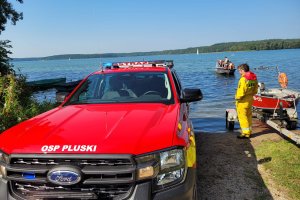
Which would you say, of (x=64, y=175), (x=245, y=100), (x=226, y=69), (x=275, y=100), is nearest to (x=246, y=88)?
(x=245, y=100)

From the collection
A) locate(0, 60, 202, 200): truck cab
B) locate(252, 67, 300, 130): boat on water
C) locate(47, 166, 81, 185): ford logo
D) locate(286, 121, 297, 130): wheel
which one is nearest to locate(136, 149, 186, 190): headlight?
locate(0, 60, 202, 200): truck cab

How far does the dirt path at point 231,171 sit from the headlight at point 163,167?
1959 mm

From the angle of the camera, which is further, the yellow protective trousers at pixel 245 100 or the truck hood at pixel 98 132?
the yellow protective trousers at pixel 245 100

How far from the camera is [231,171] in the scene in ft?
19.6

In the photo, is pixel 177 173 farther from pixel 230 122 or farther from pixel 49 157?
pixel 230 122

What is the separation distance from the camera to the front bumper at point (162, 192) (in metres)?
2.96

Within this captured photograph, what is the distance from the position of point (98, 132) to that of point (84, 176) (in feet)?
1.76

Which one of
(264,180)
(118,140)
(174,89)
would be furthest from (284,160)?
(118,140)

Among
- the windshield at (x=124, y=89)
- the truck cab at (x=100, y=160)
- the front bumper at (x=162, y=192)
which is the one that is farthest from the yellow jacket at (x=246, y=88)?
the front bumper at (x=162, y=192)

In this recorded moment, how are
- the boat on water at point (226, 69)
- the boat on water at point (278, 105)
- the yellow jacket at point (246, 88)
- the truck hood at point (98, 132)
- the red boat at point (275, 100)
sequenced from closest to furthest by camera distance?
the truck hood at point (98, 132) < the yellow jacket at point (246, 88) < the boat on water at point (278, 105) < the red boat at point (275, 100) < the boat on water at point (226, 69)

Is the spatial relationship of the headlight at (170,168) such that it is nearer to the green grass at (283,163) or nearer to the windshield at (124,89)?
the windshield at (124,89)

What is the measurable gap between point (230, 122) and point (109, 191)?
26.9ft

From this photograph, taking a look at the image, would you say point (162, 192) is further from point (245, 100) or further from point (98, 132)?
point (245, 100)

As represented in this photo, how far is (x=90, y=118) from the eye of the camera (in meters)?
3.97
